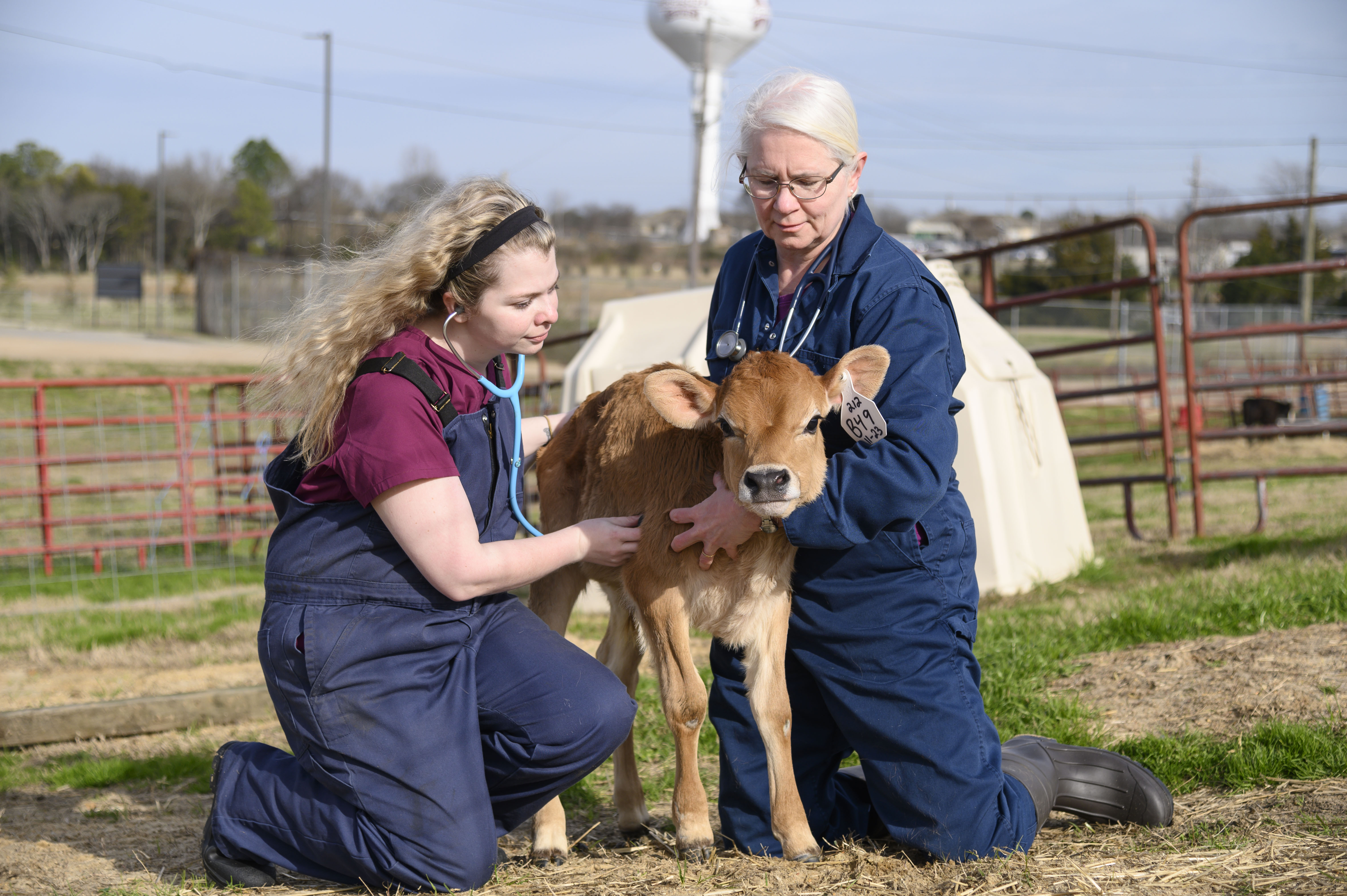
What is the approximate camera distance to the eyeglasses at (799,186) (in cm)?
351

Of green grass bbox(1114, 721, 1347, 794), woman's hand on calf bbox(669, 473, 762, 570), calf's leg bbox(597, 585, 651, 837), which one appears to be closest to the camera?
woman's hand on calf bbox(669, 473, 762, 570)

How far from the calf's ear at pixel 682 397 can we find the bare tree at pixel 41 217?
6432 centimetres

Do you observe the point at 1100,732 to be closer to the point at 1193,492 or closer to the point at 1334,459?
the point at 1193,492

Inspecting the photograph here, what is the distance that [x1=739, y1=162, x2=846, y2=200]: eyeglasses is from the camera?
11.5 feet

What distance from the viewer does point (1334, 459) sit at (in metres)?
16.7

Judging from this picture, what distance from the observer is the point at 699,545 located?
3.69m

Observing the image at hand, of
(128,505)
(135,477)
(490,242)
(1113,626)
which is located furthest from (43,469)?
(1113,626)

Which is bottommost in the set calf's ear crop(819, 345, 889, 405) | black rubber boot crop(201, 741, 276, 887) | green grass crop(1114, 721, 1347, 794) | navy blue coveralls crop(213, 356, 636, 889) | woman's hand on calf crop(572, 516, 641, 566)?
black rubber boot crop(201, 741, 276, 887)

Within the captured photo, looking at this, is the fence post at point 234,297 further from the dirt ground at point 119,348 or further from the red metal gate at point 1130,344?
the red metal gate at point 1130,344

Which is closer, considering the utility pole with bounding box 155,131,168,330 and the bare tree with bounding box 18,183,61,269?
the utility pole with bounding box 155,131,168,330

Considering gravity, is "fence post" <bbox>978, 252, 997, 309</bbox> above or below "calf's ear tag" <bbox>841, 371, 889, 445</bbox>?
above

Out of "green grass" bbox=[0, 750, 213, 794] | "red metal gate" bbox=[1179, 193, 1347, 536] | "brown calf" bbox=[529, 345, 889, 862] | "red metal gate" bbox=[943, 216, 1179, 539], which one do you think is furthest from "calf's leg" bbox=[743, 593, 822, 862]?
"red metal gate" bbox=[1179, 193, 1347, 536]

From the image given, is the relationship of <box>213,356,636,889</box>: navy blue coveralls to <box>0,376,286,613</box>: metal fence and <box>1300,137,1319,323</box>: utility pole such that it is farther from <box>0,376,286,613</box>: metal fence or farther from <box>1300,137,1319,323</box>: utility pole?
<box>1300,137,1319,323</box>: utility pole

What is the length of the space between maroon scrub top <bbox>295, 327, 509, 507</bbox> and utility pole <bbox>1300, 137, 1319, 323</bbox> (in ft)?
98.7
